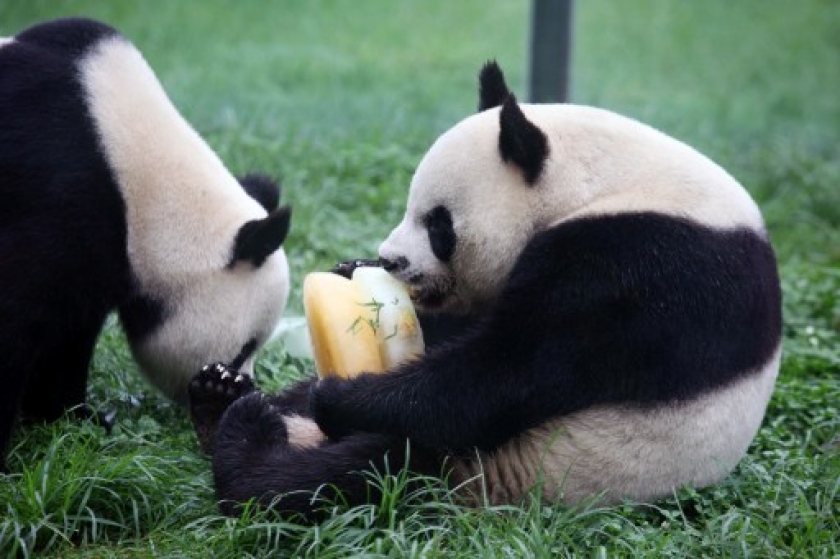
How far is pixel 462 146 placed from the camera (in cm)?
460

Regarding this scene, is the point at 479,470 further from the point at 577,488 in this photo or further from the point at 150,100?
the point at 150,100

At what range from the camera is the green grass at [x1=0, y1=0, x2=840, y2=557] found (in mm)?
4172

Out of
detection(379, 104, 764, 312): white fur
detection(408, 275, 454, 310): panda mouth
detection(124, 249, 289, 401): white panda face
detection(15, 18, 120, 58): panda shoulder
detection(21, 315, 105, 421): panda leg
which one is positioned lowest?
detection(21, 315, 105, 421): panda leg

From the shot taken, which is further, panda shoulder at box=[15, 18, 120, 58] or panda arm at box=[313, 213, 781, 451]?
panda shoulder at box=[15, 18, 120, 58]

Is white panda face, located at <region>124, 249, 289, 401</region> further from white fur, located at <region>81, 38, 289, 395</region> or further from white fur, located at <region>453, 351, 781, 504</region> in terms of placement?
white fur, located at <region>453, 351, 781, 504</region>

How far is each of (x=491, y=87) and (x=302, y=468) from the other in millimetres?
1697

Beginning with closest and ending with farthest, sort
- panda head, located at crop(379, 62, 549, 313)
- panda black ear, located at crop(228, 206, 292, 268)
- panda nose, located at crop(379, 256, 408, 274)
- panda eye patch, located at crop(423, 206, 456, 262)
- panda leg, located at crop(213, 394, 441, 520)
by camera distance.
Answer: panda leg, located at crop(213, 394, 441, 520), panda head, located at crop(379, 62, 549, 313), panda eye patch, located at crop(423, 206, 456, 262), panda nose, located at crop(379, 256, 408, 274), panda black ear, located at crop(228, 206, 292, 268)

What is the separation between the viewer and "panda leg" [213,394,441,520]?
427 centimetres

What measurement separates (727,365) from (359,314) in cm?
137

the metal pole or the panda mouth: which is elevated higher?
the metal pole

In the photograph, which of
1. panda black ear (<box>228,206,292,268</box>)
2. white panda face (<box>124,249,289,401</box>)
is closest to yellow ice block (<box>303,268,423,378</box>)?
panda black ear (<box>228,206,292,268</box>)

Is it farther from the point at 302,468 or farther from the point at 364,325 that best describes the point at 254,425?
the point at 364,325

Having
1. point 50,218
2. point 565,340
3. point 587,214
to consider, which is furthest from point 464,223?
point 50,218

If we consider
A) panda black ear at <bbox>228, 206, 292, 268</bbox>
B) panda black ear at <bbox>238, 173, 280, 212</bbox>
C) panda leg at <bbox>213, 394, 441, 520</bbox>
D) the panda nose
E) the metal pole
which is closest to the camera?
panda leg at <bbox>213, 394, 441, 520</bbox>
